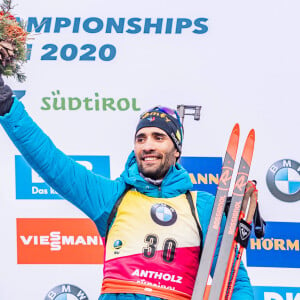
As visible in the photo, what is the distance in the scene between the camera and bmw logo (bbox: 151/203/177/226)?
263 cm

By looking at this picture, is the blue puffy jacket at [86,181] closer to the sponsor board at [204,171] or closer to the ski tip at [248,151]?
the ski tip at [248,151]

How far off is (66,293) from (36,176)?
2.30 feet

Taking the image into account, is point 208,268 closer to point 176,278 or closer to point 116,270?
point 176,278

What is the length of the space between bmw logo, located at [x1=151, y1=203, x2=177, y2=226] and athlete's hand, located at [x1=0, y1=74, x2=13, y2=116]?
75 cm

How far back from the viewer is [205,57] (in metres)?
3.46

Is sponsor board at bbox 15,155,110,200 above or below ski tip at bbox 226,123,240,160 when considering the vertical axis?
below

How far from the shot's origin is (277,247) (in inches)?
139

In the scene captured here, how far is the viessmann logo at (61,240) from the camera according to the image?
3.58 metres

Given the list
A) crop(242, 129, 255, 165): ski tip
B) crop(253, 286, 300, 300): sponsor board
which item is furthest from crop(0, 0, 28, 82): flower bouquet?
crop(253, 286, 300, 300): sponsor board

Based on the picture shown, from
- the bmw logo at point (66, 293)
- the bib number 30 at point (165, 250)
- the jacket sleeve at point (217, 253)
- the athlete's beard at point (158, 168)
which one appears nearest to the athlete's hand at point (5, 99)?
the athlete's beard at point (158, 168)

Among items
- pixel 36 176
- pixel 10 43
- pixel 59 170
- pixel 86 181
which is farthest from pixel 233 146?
pixel 36 176

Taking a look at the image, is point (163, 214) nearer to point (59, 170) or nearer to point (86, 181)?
point (86, 181)

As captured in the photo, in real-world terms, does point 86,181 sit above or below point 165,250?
above

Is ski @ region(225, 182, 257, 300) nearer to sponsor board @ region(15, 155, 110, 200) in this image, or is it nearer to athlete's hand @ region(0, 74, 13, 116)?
sponsor board @ region(15, 155, 110, 200)
